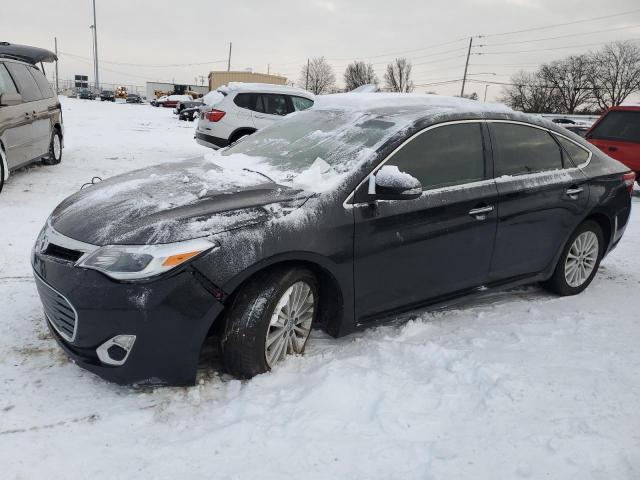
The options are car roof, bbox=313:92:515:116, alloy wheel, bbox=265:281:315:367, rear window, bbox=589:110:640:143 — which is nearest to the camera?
alloy wheel, bbox=265:281:315:367

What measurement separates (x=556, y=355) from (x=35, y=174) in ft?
26.8

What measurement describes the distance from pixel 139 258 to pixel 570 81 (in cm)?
8701

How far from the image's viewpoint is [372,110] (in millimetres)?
3725

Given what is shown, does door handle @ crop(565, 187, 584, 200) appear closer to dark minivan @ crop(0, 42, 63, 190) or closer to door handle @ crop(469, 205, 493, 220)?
door handle @ crop(469, 205, 493, 220)

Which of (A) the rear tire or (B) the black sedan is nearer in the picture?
(B) the black sedan

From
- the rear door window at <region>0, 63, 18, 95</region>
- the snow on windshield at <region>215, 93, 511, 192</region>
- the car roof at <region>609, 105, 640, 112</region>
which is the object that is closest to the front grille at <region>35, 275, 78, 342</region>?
the snow on windshield at <region>215, 93, 511, 192</region>

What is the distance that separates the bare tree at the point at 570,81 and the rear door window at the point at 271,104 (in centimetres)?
7641

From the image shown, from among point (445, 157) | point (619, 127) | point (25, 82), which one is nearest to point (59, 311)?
point (445, 157)

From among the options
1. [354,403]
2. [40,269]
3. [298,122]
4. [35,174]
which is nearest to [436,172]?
[298,122]

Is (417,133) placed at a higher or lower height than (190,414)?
higher

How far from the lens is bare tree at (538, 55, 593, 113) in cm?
7588

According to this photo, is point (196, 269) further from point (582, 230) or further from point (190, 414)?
point (582, 230)

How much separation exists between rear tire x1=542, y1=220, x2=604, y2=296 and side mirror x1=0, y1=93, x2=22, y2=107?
6605mm

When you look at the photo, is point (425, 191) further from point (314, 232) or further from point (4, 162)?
point (4, 162)
